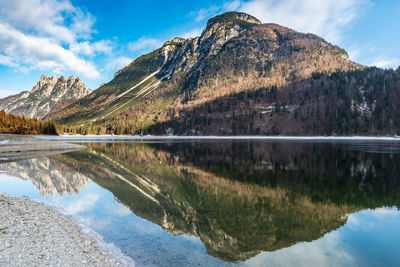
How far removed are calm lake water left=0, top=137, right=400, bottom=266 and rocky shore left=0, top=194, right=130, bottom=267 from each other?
3.08 feet

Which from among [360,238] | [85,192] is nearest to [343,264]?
[360,238]

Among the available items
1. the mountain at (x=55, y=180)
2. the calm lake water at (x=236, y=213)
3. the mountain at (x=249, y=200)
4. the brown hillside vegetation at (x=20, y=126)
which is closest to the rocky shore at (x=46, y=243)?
the calm lake water at (x=236, y=213)

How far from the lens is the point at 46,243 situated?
907 cm

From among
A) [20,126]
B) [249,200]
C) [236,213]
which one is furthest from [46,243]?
[20,126]

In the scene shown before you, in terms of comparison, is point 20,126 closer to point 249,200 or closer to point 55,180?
point 55,180

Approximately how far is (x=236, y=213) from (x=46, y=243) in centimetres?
987

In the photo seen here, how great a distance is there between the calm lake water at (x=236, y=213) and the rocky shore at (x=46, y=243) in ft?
3.08

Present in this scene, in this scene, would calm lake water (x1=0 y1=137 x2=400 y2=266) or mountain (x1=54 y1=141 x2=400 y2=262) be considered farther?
mountain (x1=54 y1=141 x2=400 y2=262)

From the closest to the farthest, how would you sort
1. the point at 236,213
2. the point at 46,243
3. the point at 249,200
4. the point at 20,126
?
the point at 46,243, the point at 236,213, the point at 249,200, the point at 20,126

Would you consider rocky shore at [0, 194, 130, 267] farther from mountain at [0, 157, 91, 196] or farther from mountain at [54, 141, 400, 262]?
mountain at [0, 157, 91, 196]

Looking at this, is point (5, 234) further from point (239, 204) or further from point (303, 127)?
point (303, 127)

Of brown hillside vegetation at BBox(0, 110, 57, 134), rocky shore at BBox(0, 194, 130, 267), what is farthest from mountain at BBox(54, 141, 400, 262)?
brown hillside vegetation at BBox(0, 110, 57, 134)

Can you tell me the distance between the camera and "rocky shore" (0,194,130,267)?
7.63 meters

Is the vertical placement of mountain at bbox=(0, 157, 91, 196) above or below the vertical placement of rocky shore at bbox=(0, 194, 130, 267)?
below
